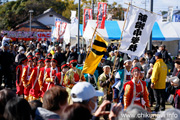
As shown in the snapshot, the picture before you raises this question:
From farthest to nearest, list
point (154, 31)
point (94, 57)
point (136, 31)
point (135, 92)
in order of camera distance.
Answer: point (154, 31), point (136, 31), point (94, 57), point (135, 92)

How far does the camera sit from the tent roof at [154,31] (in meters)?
15.8

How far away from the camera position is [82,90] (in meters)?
3.18

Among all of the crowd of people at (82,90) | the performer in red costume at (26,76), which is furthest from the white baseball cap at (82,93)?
the performer in red costume at (26,76)

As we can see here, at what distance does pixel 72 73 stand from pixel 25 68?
2.15 metres

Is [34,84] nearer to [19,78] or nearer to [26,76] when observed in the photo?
[26,76]

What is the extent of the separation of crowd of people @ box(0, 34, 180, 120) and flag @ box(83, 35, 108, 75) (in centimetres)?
24

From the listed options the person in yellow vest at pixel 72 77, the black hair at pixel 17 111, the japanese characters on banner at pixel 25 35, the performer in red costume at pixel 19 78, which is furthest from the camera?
the japanese characters on banner at pixel 25 35

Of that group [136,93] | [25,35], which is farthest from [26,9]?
[136,93]

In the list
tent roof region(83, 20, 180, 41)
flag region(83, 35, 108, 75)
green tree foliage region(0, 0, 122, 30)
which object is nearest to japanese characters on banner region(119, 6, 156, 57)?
flag region(83, 35, 108, 75)

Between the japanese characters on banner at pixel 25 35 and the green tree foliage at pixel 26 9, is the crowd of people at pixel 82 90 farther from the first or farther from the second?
the green tree foliage at pixel 26 9

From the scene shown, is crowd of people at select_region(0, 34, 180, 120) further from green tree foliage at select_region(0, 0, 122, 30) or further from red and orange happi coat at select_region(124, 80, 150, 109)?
green tree foliage at select_region(0, 0, 122, 30)

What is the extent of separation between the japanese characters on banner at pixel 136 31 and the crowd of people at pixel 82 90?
0.45 m

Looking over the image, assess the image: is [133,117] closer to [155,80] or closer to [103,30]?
[155,80]

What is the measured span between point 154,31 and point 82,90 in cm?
1381
